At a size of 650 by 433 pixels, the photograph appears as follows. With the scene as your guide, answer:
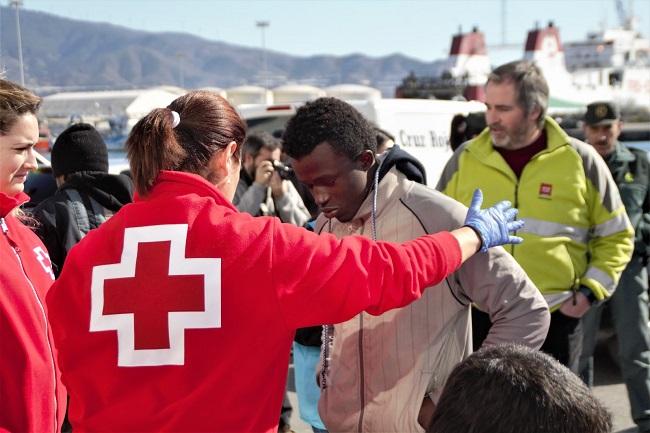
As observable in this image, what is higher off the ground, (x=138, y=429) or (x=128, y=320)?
(x=128, y=320)

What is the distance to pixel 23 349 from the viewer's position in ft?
7.88

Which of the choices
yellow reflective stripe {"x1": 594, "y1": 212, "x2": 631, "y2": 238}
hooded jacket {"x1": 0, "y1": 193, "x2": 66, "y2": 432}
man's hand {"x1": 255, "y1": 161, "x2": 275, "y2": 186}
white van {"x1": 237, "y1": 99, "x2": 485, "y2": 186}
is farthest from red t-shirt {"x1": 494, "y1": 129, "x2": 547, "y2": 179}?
white van {"x1": 237, "y1": 99, "x2": 485, "y2": 186}

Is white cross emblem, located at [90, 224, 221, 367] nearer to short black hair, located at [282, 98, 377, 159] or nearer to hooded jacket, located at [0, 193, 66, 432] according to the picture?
hooded jacket, located at [0, 193, 66, 432]

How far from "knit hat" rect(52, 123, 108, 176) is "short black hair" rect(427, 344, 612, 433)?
→ 9.98ft

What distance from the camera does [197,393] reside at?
74.9 inches

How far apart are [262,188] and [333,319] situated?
3.92m

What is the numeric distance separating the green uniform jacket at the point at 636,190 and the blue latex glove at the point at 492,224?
2.96 m

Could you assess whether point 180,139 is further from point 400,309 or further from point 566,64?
point 566,64

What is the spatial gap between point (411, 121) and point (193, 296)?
24.8 feet

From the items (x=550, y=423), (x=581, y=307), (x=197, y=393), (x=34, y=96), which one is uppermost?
(x=34, y=96)

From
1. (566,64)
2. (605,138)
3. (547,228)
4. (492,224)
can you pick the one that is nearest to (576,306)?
(547,228)

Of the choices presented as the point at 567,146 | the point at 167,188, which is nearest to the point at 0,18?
the point at 567,146

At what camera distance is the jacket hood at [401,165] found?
8.40 ft

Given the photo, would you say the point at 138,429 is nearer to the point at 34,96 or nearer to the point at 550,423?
the point at 550,423
